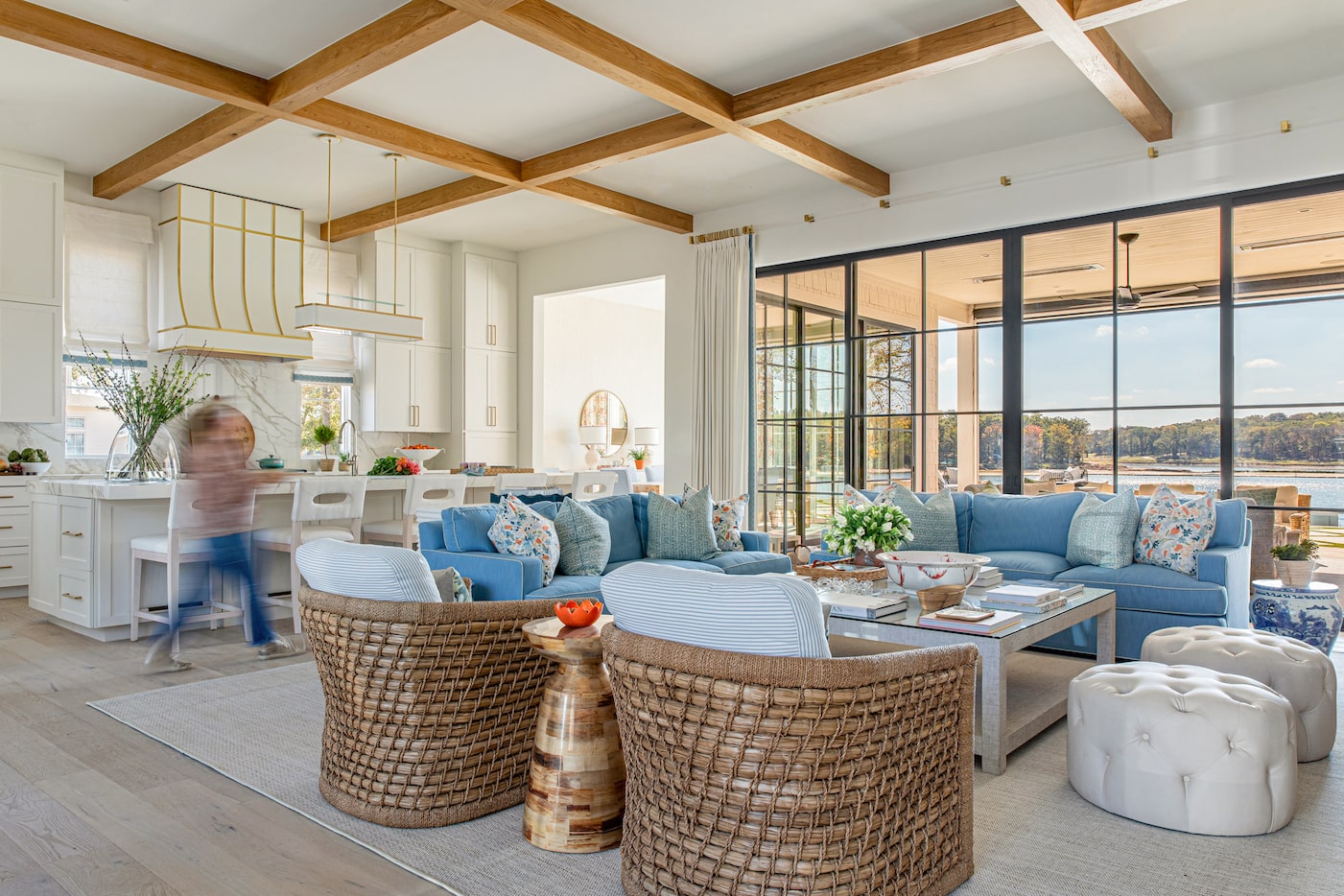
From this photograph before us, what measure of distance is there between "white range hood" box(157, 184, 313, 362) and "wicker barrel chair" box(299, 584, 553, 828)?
5.03 meters

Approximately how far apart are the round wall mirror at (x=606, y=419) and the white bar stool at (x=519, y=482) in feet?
13.1

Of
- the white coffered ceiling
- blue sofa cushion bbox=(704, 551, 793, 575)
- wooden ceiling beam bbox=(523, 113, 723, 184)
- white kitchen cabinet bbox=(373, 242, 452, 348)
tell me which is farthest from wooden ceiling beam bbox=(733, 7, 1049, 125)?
white kitchen cabinet bbox=(373, 242, 452, 348)

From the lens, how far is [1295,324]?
16.6 feet

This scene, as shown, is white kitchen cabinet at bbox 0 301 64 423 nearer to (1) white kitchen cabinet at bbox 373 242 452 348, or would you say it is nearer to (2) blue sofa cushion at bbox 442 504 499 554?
(1) white kitchen cabinet at bbox 373 242 452 348

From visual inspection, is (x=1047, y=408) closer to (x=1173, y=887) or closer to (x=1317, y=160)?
(x=1317, y=160)

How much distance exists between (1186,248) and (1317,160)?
747 mm

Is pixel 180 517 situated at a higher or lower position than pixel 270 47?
lower

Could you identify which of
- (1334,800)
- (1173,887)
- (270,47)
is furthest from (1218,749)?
(270,47)

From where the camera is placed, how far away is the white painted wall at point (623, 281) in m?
7.64

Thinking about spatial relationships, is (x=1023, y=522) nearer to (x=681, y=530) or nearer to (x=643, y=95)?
(x=681, y=530)

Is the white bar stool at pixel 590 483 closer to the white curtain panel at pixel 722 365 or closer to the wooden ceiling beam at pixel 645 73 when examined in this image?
the white curtain panel at pixel 722 365

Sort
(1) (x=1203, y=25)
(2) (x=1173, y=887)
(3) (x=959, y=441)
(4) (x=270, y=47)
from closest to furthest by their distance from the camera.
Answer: (2) (x=1173, y=887) < (1) (x=1203, y=25) < (4) (x=270, y=47) < (3) (x=959, y=441)

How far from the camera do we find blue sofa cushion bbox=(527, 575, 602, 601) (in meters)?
3.93

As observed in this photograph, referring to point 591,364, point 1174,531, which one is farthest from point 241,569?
point 591,364
